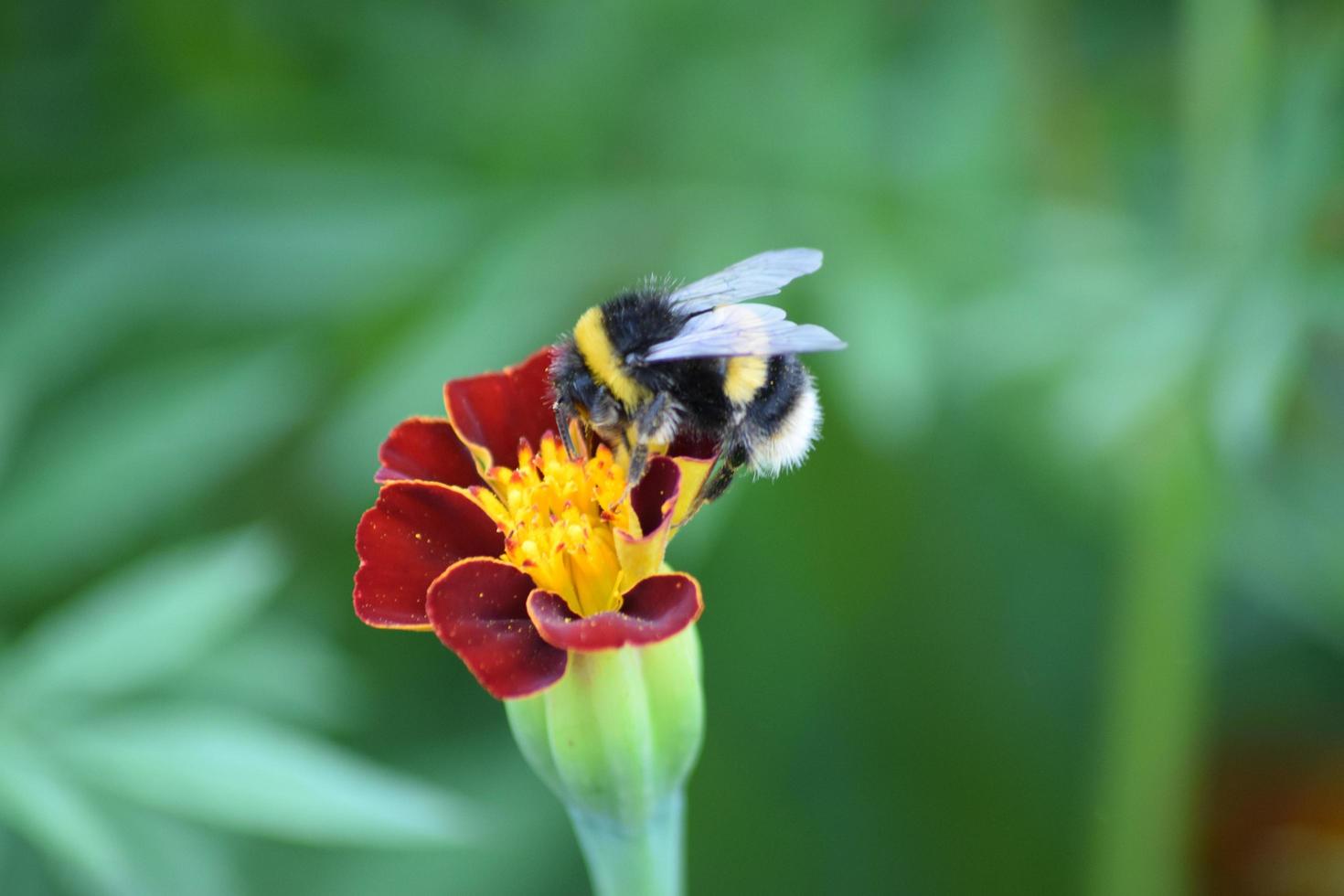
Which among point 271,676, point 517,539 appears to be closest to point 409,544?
point 517,539

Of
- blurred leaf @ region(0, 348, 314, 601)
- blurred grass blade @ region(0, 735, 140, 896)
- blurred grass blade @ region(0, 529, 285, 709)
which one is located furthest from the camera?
blurred leaf @ region(0, 348, 314, 601)

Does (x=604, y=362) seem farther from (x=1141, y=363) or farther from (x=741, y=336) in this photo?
(x=1141, y=363)

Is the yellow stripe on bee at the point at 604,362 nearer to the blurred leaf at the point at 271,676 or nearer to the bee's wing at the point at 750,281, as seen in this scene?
the bee's wing at the point at 750,281

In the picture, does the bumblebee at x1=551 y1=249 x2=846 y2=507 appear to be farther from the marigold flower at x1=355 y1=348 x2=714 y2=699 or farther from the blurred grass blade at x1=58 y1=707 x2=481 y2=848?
the blurred grass blade at x1=58 y1=707 x2=481 y2=848

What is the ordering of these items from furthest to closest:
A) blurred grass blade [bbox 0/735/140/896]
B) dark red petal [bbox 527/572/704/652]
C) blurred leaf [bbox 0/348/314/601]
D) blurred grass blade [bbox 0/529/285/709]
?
1. blurred leaf [bbox 0/348/314/601]
2. blurred grass blade [bbox 0/529/285/709]
3. blurred grass blade [bbox 0/735/140/896]
4. dark red petal [bbox 527/572/704/652]

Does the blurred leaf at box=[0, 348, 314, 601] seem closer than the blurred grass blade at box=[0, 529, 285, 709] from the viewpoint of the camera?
No

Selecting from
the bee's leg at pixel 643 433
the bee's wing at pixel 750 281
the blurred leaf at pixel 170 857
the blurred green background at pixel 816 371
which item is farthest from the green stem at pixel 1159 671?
the blurred leaf at pixel 170 857

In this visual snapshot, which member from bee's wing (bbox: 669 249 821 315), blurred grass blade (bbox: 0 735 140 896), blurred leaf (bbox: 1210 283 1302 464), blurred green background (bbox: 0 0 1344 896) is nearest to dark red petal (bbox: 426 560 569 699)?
bee's wing (bbox: 669 249 821 315)

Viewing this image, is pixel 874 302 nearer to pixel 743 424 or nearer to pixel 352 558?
pixel 743 424
